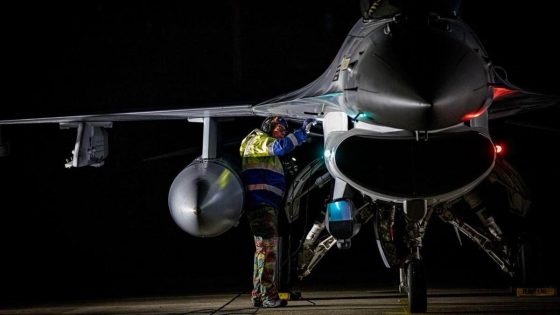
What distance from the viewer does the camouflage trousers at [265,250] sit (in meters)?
8.46

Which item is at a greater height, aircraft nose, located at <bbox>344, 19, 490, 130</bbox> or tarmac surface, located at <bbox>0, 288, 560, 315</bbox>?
aircraft nose, located at <bbox>344, 19, 490, 130</bbox>

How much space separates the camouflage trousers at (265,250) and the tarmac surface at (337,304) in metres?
0.23

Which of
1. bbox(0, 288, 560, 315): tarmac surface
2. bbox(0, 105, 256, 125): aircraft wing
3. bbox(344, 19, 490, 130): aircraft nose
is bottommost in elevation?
bbox(0, 288, 560, 315): tarmac surface

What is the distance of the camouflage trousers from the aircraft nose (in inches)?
107

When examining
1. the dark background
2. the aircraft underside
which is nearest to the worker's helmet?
the aircraft underside

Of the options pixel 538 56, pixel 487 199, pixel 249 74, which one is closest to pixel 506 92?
pixel 487 199

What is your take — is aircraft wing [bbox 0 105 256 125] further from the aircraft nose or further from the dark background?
the dark background

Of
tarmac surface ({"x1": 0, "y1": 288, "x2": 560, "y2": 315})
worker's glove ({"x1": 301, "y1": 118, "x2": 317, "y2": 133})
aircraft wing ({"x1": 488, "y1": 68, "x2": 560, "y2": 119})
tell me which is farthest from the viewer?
worker's glove ({"x1": 301, "y1": 118, "x2": 317, "y2": 133})

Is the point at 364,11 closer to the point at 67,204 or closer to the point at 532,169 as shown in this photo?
the point at 532,169

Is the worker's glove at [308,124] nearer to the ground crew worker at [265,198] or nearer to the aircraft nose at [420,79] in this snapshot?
the ground crew worker at [265,198]

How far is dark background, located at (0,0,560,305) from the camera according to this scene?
1426 cm

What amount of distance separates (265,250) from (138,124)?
7.09 meters

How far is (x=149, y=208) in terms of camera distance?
1516cm

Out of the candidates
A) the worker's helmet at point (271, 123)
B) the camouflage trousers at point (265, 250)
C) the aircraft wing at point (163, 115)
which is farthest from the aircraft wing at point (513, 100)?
the aircraft wing at point (163, 115)
